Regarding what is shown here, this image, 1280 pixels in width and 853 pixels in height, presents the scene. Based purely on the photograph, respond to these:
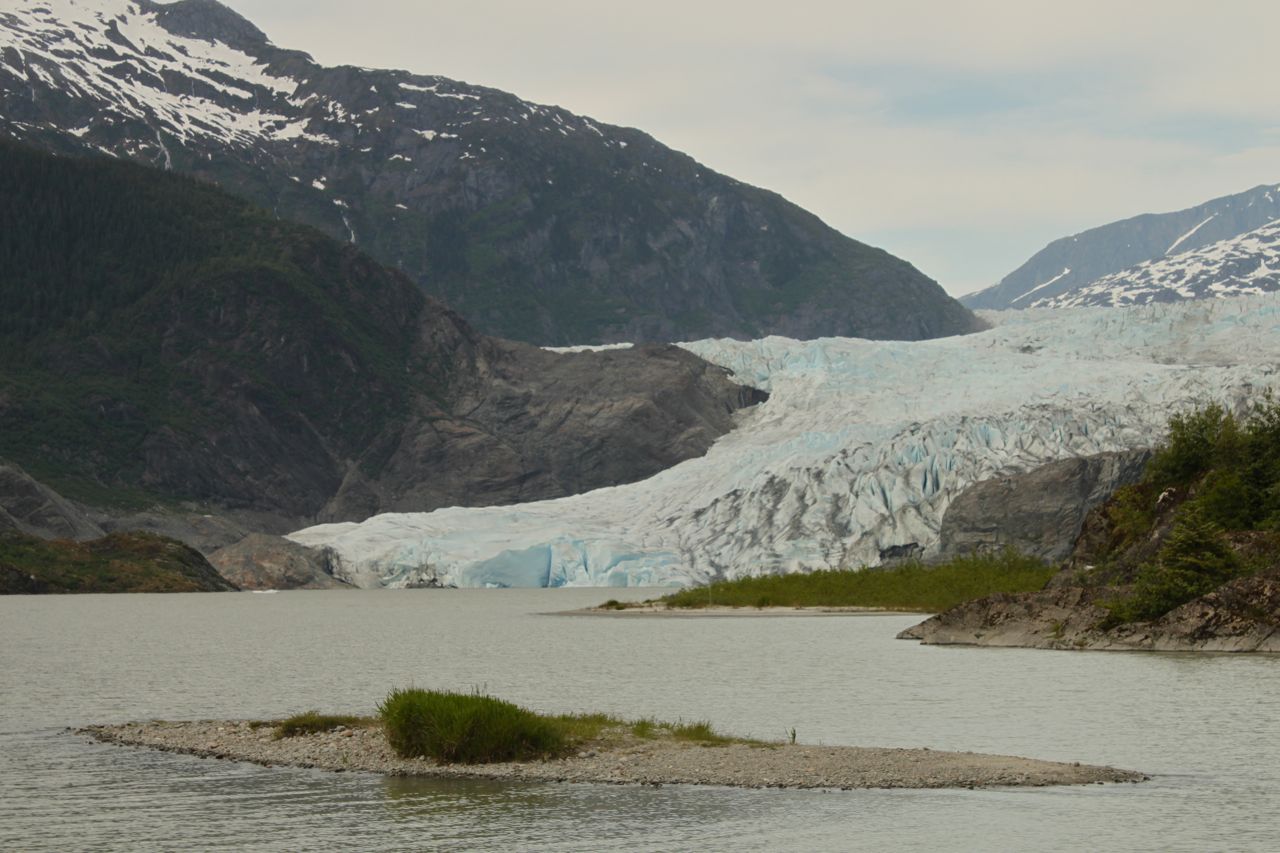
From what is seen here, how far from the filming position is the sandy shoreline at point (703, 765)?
25906mm

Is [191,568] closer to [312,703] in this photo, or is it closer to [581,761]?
[312,703]

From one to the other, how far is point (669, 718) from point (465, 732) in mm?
8097

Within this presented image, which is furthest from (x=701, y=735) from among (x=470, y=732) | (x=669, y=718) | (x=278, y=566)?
(x=278, y=566)

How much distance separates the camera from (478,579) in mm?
130250

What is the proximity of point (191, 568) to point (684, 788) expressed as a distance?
113 m

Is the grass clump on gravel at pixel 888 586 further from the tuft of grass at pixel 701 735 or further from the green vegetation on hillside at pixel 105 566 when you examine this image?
the green vegetation on hillside at pixel 105 566

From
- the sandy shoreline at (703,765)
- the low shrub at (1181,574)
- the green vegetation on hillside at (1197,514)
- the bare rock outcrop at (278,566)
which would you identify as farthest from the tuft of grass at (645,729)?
the bare rock outcrop at (278,566)

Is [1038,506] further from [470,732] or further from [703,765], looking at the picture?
[470,732]

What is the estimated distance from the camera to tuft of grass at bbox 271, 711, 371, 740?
3127 centimetres

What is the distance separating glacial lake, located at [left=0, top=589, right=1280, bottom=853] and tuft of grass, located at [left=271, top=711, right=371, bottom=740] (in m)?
2.40

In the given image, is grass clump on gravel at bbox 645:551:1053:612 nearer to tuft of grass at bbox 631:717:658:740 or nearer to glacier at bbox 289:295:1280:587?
glacier at bbox 289:295:1280:587

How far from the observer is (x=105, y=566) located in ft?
422

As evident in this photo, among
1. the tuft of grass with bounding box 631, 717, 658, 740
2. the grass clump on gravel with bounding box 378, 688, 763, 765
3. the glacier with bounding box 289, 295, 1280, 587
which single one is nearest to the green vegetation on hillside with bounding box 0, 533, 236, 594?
the glacier with bounding box 289, 295, 1280, 587

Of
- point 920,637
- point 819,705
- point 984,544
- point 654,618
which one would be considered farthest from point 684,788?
point 984,544
